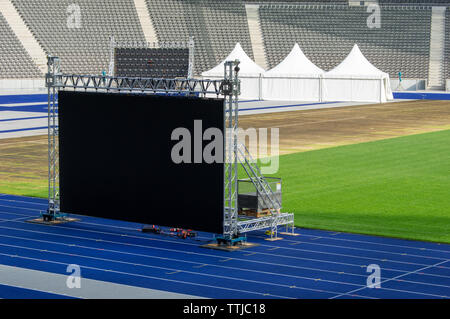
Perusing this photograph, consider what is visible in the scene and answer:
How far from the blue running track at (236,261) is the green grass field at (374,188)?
1.34 meters

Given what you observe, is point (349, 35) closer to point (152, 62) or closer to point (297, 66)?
point (297, 66)

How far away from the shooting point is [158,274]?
15656mm

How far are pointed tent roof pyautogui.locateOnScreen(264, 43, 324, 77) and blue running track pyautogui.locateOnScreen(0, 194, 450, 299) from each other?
130 ft

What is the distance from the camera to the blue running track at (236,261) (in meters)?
14.6

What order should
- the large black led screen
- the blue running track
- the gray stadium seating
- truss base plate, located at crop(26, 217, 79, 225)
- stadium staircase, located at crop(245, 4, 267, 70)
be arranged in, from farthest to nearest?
stadium staircase, located at crop(245, 4, 267, 70) < the gray stadium seating < truss base plate, located at crop(26, 217, 79, 225) < the large black led screen < the blue running track

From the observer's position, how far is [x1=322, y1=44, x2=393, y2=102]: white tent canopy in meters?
57.7

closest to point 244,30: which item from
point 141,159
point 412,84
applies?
point 412,84

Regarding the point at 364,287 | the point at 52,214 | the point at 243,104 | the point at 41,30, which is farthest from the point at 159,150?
the point at 41,30

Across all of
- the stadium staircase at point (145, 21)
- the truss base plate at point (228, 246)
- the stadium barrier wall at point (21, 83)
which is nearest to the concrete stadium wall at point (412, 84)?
the stadium staircase at point (145, 21)

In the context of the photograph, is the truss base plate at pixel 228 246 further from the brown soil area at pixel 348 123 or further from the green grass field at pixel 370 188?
the brown soil area at pixel 348 123

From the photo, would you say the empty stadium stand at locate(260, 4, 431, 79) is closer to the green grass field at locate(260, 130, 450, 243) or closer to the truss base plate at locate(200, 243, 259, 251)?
the green grass field at locate(260, 130, 450, 243)

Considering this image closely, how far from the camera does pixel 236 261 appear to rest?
16.8 m

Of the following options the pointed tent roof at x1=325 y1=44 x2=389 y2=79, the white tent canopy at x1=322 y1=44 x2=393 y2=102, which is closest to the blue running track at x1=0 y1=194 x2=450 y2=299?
the pointed tent roof at x1=325 y1=44 x2=389 y2=79

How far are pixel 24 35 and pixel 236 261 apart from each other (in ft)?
178
